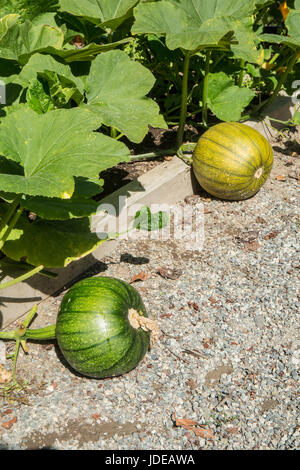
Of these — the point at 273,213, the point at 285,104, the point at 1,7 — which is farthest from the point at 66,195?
the point at 285,104

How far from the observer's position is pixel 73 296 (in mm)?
2252

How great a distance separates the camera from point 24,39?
2.49 meters

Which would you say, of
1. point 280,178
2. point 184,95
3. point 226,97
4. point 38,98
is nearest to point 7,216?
point 38,98

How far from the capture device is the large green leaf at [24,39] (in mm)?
2387

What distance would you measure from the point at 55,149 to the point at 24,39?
35.3 inches

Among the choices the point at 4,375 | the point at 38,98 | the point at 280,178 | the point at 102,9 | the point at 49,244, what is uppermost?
the point at 102,9

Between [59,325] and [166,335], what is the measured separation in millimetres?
559

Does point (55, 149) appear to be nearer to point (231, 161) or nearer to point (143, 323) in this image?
point (143, 323)

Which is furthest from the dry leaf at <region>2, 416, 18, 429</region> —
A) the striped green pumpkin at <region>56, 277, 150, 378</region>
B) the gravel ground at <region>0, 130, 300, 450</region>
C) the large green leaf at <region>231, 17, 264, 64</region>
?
the large green leaf at <region>231, 17, 264, 64</region>

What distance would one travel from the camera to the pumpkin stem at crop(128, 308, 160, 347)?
217cm

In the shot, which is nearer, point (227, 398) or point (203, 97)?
point (227, 398)

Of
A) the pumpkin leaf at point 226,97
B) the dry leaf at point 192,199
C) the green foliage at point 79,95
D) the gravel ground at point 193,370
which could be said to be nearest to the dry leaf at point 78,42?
the green foliage at point 79,95

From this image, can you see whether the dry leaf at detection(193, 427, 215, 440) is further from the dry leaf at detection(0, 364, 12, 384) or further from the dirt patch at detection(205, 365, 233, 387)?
the dry leaf at detection(0, 364, 12, 384)

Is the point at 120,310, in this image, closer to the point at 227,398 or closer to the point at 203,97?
the point at 227,398
